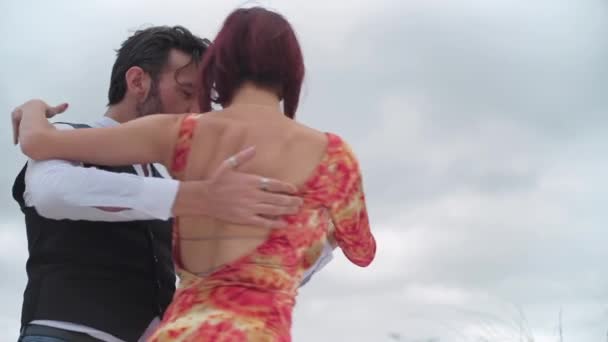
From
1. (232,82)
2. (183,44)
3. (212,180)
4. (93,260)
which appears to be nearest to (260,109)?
(232,82)

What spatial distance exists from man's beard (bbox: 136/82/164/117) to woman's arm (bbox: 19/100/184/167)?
0.80 m

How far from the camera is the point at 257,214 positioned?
2.26m

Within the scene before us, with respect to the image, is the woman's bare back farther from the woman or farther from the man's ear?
the man's ear

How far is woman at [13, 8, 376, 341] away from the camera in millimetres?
2168

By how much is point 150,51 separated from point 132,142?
1.19 metres

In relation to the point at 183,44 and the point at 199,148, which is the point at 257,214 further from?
the point at 183,44

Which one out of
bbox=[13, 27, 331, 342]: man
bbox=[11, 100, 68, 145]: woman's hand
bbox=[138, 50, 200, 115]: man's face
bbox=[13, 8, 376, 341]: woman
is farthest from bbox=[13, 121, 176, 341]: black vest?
bbox=[138, 50, 200, 115]: man's face

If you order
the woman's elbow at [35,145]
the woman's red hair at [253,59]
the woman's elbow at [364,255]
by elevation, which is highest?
the woman's red hair at [253,59]

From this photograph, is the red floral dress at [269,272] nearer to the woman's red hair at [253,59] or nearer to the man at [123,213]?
the man at [123,213]

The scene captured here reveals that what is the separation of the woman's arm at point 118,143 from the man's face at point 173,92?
32.2 inches

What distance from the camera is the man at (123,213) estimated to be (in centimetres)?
226

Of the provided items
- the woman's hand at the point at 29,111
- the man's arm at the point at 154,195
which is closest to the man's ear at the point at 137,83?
the woman's hand at the point at 29,111

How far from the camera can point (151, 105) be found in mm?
3297

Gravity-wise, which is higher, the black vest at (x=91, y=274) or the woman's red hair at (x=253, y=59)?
the woman's red hair at (x=253, y=59)
